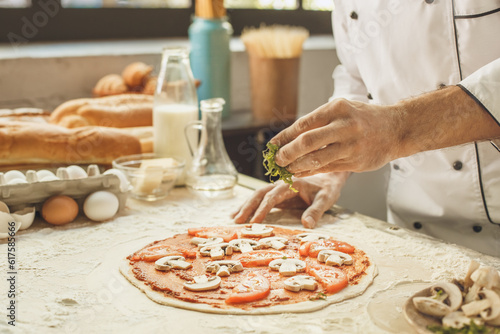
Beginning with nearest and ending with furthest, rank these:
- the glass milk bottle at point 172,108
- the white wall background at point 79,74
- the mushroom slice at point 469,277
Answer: the mushroom slice at point 469,277 → the glass milk bottle at point 172,108 → the white wall background at point 79,74

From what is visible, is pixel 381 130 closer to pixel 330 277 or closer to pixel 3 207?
pixel 330 277

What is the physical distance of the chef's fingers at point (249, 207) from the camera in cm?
172

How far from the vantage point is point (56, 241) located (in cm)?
154

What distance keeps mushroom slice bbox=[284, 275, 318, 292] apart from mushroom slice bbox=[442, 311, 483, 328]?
1.01 feet

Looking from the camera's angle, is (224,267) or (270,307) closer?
(270,307)

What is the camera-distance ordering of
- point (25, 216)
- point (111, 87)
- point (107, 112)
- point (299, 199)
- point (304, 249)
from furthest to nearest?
point (111, 87) < point (107, 112) < point (299, 199) < point (25, 216) < point (304, 249)

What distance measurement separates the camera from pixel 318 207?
1740mm

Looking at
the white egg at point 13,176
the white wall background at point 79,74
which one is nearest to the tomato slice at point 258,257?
the white egg at point 13,176

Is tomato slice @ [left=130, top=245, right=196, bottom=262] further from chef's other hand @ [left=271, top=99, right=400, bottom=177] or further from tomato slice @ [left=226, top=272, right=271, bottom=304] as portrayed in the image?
chef's other hand @ [left=271, top=99, right=400, bottom=177]

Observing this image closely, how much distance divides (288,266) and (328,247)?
6.8 inches

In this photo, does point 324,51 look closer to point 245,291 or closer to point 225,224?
point 225,224

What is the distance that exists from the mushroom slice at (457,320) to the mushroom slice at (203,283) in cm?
48

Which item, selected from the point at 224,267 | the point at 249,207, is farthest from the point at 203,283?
the point at 249,207

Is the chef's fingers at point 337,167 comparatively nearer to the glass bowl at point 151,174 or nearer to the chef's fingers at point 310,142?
the chef's fingers at point 310,142
